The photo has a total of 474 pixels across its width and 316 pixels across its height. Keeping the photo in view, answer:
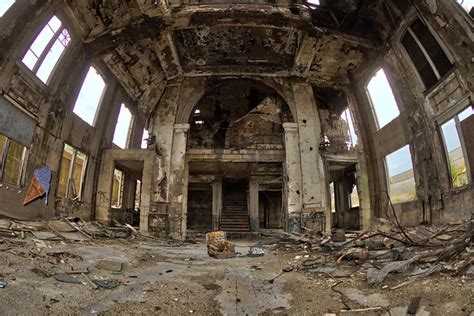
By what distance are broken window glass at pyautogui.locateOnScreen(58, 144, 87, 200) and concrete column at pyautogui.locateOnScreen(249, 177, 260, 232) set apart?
8867 mm

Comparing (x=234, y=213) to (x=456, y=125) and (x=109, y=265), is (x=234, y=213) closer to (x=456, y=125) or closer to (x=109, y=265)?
(x=456, y=125)

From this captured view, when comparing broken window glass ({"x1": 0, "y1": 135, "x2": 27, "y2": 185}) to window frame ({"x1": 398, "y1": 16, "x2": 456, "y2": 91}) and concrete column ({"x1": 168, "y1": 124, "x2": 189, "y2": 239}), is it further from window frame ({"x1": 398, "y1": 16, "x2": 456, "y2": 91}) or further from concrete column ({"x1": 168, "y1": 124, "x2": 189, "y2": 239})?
window frame ({"x1": 398, "y1": 16, "x2": 456, "y2": 91})

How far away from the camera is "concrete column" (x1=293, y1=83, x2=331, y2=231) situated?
40.7 feet

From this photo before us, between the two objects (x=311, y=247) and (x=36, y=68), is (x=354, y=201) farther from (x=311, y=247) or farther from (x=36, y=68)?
(x=36, y=68)

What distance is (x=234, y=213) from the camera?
691 inches

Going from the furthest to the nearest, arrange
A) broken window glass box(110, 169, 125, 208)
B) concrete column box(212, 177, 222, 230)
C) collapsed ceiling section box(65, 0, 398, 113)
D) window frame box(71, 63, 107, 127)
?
concrete column box(212, 177, 222, 230), broken window glass box(110, 169, 125, 208), window frame box(71, 63, 107, 127), collapsed ceiling section box(65, 0, 398, 113)

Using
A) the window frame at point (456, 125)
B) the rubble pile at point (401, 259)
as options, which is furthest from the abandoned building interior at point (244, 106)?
the rubble pile at point (401, 259)

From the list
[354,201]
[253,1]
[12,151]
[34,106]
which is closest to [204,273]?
[12,151]

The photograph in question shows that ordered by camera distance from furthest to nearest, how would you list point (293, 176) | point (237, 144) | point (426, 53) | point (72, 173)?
point (237, 144)
point (293, 176)
point (72, 173)
point (426, 53)

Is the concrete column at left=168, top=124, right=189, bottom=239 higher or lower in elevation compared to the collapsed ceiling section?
lower

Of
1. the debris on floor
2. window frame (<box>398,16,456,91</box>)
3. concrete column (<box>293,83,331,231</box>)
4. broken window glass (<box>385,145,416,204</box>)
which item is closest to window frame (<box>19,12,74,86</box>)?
the debris on floor

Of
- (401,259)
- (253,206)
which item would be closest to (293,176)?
(253,206)

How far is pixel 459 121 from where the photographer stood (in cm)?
835

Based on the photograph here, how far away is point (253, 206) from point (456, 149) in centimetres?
1044
